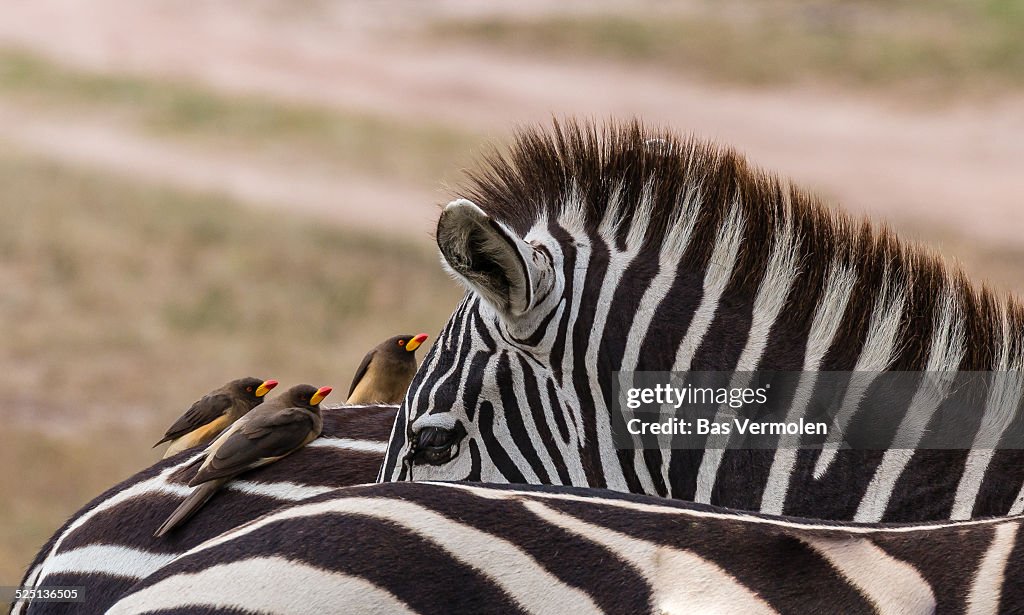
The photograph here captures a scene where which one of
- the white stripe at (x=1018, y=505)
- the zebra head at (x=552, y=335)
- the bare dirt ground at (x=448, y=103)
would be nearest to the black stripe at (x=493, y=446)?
the zebra head at (x=552, y=335)

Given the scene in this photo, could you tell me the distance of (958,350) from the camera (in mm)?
2926

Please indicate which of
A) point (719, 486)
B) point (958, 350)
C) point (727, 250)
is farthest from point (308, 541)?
point (958, 350)

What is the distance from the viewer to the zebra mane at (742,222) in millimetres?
2959

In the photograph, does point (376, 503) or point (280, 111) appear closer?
point (376, 503)

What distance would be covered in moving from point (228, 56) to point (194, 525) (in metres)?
25.1

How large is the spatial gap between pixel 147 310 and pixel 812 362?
14.7 metres

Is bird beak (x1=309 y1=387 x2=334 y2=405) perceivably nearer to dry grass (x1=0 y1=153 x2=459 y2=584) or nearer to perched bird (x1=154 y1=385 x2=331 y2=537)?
perched bird (x1=154 y1=385 x2=331 y2=537)

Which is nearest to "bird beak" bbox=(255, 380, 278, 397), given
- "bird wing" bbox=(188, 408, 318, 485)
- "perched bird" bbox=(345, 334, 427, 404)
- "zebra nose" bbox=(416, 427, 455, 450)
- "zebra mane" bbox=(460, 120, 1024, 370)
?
"perched bird" bbox=(345, 334, 427, 404)

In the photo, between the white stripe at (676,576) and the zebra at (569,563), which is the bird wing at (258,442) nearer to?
the zebra at (569,563)

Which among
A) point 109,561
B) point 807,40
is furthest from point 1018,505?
point 807,40

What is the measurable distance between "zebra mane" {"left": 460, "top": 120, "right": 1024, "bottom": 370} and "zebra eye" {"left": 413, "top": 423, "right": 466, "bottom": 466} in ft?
2.14

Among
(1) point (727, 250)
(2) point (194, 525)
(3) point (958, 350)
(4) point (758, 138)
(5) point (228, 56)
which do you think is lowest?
(2) point (194, 525)

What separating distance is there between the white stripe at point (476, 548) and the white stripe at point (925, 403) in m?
1.01

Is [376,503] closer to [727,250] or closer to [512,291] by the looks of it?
[512,291]
